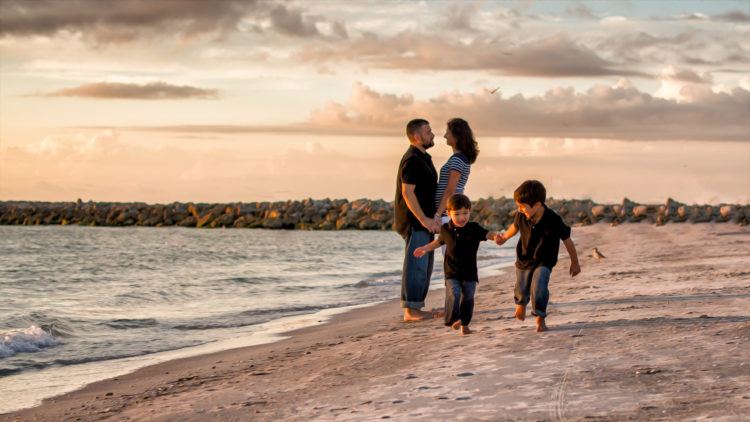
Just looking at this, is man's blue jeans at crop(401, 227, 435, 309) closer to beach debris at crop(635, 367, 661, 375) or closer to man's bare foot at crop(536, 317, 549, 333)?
man's bare foot at crop(536, 317, 549, 333)

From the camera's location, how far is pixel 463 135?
754 cm

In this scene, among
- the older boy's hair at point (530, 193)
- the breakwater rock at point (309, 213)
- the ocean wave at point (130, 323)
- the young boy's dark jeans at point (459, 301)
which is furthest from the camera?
the breakwater rock at point (309, 213)

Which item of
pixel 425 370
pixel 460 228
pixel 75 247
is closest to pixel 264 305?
pixel 460 228

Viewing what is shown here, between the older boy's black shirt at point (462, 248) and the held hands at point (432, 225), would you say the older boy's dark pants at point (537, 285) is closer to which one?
the older boy's black shirt at point (462, 248)

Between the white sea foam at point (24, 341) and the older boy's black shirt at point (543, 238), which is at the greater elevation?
the older boy's black shirt at point (543, 238)

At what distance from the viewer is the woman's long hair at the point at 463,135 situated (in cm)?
754

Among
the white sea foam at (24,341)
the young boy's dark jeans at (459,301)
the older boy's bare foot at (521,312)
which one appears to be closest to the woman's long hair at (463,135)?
the young boy's dark jeans at (459,301)

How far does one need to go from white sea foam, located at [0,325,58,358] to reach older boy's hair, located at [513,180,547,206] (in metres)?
5.51

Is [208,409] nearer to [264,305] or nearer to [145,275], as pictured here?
[264,305]

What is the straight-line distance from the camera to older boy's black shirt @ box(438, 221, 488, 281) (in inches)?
273

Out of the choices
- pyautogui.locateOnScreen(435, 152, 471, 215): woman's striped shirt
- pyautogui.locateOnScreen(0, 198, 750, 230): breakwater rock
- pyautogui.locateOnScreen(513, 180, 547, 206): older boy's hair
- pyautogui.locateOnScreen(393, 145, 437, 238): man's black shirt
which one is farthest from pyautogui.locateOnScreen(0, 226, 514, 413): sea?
pyautogui.locateOnScreen(0, 198, 750, 230): breakwater rock

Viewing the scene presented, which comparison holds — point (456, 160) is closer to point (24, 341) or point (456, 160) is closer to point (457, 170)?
point (457, 170)

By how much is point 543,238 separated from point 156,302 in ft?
29.8

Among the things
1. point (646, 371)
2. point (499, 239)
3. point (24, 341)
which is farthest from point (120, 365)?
point (646, 371)
